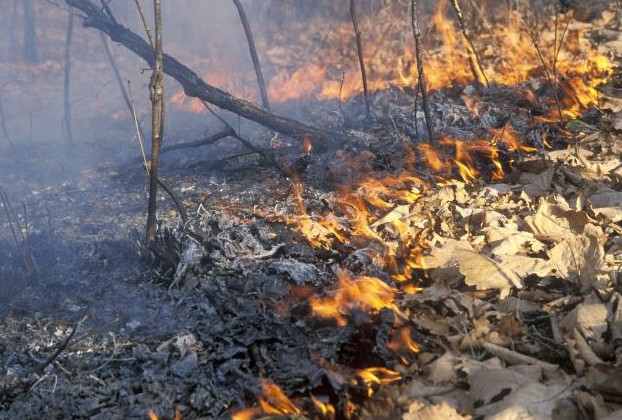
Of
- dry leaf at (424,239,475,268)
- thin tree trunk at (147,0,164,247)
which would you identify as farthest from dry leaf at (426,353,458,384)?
thin tree trunk at (147,0,164,247)

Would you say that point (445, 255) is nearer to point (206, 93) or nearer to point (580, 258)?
point (580, 258)

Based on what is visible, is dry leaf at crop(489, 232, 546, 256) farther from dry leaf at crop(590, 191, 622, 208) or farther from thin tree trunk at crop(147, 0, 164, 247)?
thin tree trunk at crop(147, 0, 164, 247)

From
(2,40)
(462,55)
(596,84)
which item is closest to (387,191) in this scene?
(596,84)

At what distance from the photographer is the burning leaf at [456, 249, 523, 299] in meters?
3.03

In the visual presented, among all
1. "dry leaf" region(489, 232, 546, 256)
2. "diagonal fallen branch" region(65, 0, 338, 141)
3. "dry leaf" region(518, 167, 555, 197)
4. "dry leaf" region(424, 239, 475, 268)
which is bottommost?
"dry leaf" region(424, 239, 475, 268)

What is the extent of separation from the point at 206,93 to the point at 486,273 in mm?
4937

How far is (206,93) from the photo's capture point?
6.83m

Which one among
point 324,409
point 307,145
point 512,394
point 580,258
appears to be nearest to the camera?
point 512,394

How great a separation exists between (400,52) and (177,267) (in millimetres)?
8514

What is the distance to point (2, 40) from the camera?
2031 cm

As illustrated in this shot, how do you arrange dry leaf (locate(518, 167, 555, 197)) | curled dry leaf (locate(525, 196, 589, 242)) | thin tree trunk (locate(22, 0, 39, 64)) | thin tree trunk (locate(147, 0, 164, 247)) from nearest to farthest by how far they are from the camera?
1. curled dry leaf (locate(525, 196, 589, 242))
2. thin tree trunk (locate(147, 0, 164, 247))
3. dry leaf (locate(518, 167, 555, 197))
4. thin tree trunk (locate(22, 0, 39, 64))

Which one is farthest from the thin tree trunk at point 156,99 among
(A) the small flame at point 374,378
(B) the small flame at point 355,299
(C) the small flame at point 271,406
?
(A) the small flame at point 374,378

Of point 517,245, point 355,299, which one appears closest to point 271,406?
point 355,299

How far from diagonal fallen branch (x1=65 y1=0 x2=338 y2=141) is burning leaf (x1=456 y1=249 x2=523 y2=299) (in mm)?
3500
